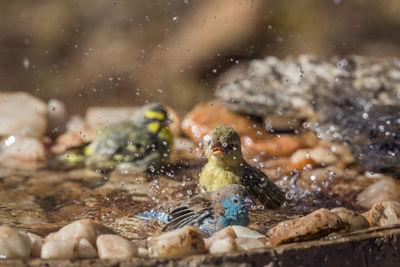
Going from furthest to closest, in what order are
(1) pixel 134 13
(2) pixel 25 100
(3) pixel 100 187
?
(1) pixel 134 13, (2) pixel 25 100, (3) pixel 100 187

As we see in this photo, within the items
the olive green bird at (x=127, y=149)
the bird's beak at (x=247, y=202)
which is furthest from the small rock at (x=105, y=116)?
the bird's beak at (x=247, y=202)

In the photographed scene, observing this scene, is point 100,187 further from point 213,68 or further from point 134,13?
point 134,13

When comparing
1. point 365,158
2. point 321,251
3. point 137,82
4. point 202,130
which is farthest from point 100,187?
point 137,82

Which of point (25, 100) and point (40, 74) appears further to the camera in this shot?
point (40, 74)

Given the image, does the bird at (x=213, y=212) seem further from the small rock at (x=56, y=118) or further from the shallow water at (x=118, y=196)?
the small rock at (x=56, y=118)

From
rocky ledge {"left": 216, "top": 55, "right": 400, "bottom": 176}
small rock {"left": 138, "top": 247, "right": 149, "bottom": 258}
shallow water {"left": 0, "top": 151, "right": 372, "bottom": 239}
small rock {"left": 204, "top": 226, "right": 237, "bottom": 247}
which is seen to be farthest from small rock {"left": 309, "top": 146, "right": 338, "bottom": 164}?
small rock {"left": 138, "top": 247, "right": 149, "bottom": 258}

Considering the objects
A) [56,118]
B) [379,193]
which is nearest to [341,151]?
[379,193]
